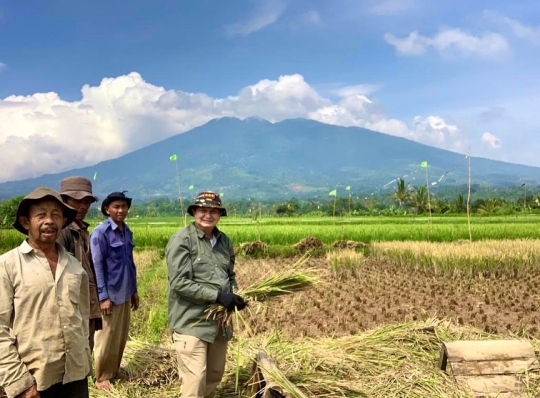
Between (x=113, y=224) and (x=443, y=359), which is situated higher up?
(x=113, y=224)

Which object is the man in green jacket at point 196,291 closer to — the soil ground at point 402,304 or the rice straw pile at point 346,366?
the rice straw pile at point 346,366

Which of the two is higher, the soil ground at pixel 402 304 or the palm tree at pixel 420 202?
the palm tree at pixel 420 202

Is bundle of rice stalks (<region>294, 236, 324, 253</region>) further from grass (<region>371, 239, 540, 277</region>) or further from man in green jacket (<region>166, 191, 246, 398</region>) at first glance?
man in green jacket (<region>166, 191, 246, 398</region>)

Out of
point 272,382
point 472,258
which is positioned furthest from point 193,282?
point 472,258

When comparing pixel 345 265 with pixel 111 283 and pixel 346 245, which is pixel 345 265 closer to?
pixel 346 245

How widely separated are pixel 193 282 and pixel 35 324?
3.34 ft

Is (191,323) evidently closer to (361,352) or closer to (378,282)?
(361,352)

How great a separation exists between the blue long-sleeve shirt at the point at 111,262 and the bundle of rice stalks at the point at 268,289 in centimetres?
106

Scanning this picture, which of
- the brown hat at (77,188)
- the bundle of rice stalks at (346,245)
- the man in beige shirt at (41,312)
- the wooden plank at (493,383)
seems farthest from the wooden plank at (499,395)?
the bundle of rice stalks at (346,245)

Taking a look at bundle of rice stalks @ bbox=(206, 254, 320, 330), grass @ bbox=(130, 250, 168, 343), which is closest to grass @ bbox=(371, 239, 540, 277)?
grass @ bbox=(130, 250, 168, 343)

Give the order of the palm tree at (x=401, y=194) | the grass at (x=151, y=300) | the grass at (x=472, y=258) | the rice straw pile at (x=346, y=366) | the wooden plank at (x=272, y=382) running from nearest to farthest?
1. the wooden plank at (x=272, y=382)
2. the rice straw pile at (x=346, y=366)
3. the grass at (x=151, y=300)
4. the grass at (x=472, y=258)
5. the palm tree at (x=401, y=194)

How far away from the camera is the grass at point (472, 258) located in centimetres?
919

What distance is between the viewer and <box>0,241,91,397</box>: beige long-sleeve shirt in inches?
81.3

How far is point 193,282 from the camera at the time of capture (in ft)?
9.82
